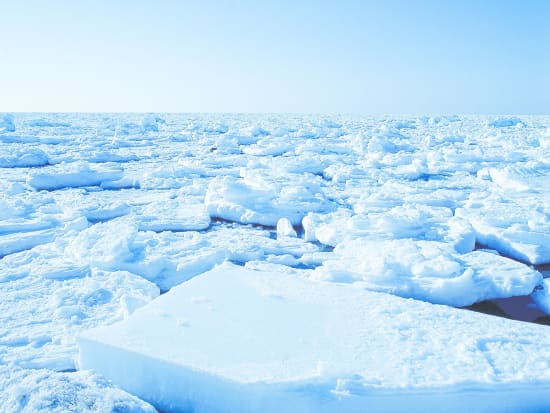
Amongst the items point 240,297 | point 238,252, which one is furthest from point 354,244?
point 240,297

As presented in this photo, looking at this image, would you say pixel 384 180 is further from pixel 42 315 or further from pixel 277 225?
pixel 42 315

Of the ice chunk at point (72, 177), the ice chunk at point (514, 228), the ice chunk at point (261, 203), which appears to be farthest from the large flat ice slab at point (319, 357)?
the ice chunk at point (72, 177)

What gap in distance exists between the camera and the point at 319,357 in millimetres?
1919

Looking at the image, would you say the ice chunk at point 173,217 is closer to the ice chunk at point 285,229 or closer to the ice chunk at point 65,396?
the ice chunk at point 285,229

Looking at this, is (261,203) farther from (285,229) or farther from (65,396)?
(65,396)

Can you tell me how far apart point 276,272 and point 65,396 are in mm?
2223

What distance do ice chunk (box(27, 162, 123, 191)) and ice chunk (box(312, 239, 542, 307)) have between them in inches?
244

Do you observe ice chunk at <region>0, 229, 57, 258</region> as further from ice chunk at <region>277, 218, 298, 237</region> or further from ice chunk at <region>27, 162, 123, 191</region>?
ice chunk at <region>27, 162, 123, 191</region>

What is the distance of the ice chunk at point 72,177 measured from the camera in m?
7.67

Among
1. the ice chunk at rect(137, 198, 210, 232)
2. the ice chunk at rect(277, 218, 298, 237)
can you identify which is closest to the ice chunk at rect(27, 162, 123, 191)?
the ice chunk at rect(137, 198, 210, 232)

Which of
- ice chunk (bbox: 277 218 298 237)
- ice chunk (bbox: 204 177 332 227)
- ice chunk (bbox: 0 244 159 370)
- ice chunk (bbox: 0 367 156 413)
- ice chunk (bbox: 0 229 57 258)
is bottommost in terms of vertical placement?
ice chunk (bbox: 0 229 57 258)

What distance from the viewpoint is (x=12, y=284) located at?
3.44m

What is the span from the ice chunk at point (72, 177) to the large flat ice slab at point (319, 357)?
251 inches

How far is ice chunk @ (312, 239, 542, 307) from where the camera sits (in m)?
3.15
